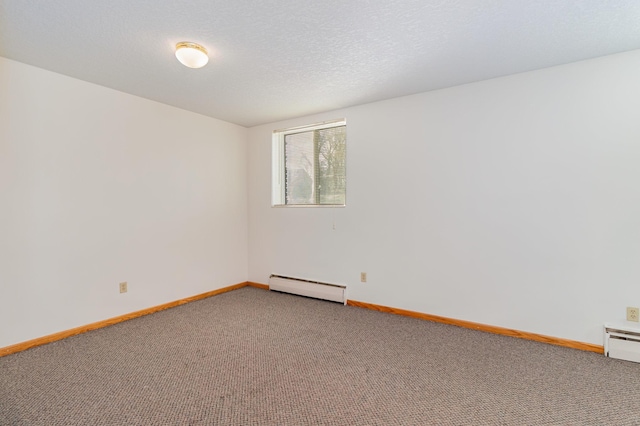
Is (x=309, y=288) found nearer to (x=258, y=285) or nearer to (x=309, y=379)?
(x=258, y=285)

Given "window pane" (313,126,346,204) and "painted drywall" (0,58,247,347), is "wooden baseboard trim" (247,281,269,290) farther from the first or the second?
"window pane" (313,126,346,204)

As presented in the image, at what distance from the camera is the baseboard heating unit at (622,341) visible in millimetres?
2213

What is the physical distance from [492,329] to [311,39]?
2.94m

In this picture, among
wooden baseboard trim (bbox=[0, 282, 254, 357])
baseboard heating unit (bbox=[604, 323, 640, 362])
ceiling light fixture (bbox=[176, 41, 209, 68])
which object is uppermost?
ceiling light fixture (bbox=[176, 41, 209, 68])

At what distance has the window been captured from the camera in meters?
3.76

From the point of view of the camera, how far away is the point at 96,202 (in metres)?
2.88

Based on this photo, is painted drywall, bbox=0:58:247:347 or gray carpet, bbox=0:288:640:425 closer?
gray carpet, bbox=0:288:640:425

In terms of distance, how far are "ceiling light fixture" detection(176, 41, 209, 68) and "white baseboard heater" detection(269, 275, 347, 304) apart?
273 cm

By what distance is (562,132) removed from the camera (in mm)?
2492

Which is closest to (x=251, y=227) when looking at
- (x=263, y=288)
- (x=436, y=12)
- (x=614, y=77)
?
(x=263, y=288)

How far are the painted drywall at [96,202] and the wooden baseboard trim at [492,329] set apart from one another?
7.38ft

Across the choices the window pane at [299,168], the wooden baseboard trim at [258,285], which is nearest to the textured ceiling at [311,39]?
the window pane at [299,168]

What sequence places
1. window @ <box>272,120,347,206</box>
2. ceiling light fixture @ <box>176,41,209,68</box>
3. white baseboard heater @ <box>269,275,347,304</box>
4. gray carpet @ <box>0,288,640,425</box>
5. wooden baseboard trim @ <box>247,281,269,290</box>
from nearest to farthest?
gray carpet @ <box>0,288,640,425</box>, ceiling light fixture @ <box>176,41,209,68</box>, white baseboard heater @ <box>269,275,347,304</box>, window @ <box>272,120,347,206</box>, wooden baseboard trim @ <box>247,281,269,290</box>

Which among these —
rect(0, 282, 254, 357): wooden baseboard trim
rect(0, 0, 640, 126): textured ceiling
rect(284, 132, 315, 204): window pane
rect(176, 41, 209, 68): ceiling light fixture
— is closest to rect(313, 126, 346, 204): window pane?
rect(284, 132, 315, 204): window pane
